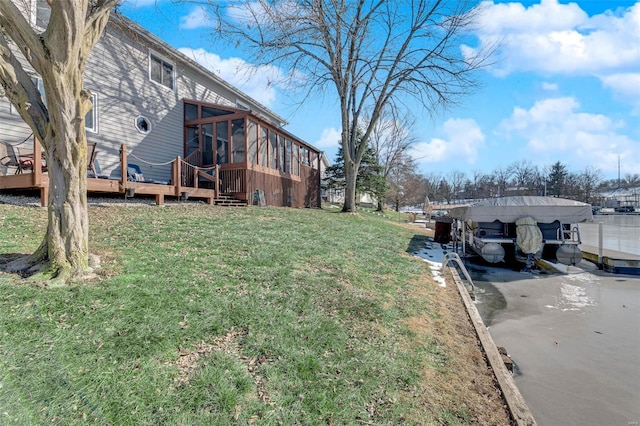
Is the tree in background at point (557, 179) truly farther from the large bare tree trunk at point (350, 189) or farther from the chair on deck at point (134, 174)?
the chair on deck at point (134, 174)

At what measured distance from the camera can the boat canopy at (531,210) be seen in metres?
8.56

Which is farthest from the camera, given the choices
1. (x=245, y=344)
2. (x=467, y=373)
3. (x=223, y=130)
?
Answer: (x=223, y=130)

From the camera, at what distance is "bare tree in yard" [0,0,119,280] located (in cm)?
340

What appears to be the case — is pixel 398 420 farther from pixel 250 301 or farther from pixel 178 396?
pixel 250 301

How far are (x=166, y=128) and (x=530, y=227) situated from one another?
13.6 meters

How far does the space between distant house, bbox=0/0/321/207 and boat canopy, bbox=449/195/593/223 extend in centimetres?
830

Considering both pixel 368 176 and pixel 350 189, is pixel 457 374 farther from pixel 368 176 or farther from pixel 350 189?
pixel 368 176

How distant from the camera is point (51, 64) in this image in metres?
3.40

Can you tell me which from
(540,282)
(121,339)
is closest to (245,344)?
(121,339)

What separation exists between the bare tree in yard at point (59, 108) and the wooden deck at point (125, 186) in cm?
334

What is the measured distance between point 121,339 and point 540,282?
8.79 meters

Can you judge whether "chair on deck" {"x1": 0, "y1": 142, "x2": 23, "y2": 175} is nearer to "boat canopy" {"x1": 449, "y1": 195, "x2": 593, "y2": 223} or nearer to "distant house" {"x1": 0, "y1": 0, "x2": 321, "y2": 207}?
"distant house" {"x1": 0, "y1": 0, "x2": 321, "y2": 207}

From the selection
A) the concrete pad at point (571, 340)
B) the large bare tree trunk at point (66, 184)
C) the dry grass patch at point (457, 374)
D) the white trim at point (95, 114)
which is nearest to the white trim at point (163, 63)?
the white trim at point (95, 114)

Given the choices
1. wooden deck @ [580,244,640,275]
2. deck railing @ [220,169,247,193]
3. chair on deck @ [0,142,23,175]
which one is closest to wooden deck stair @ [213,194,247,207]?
deck railing @ [220,169,247,193]
